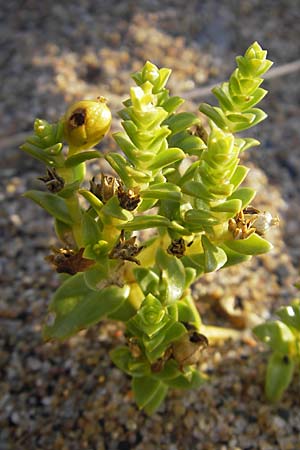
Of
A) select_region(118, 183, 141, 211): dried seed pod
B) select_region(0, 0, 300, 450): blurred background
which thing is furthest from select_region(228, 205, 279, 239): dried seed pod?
select_region(0, 0, 300, 450): blurred background

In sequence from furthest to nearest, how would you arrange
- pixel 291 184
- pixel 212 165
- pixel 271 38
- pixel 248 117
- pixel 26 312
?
pixel 271 38, pixel 291 184, pixel 26 312, pixel 248 117, pixel 212 165

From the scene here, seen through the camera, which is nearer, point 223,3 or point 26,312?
point 26,312

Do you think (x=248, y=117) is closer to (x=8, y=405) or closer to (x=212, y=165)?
(x=212, y=165)

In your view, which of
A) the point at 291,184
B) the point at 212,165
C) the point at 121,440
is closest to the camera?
the point at 212,165

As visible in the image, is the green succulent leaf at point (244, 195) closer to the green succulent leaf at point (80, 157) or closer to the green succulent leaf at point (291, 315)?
the green succulent leaf at point (80, 157)

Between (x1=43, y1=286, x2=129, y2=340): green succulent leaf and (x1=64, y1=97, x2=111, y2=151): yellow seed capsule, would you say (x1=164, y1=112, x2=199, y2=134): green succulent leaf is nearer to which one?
(x1=64, y1=97, x2=111, y2=151): yellow seed capsule

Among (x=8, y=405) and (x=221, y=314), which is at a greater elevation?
(x=221, y=314)

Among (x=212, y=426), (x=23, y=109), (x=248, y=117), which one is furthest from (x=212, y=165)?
(x=23, y=109)

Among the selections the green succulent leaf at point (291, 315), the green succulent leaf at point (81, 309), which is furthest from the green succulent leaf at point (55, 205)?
the green succulent leaf at point (291, 315)
